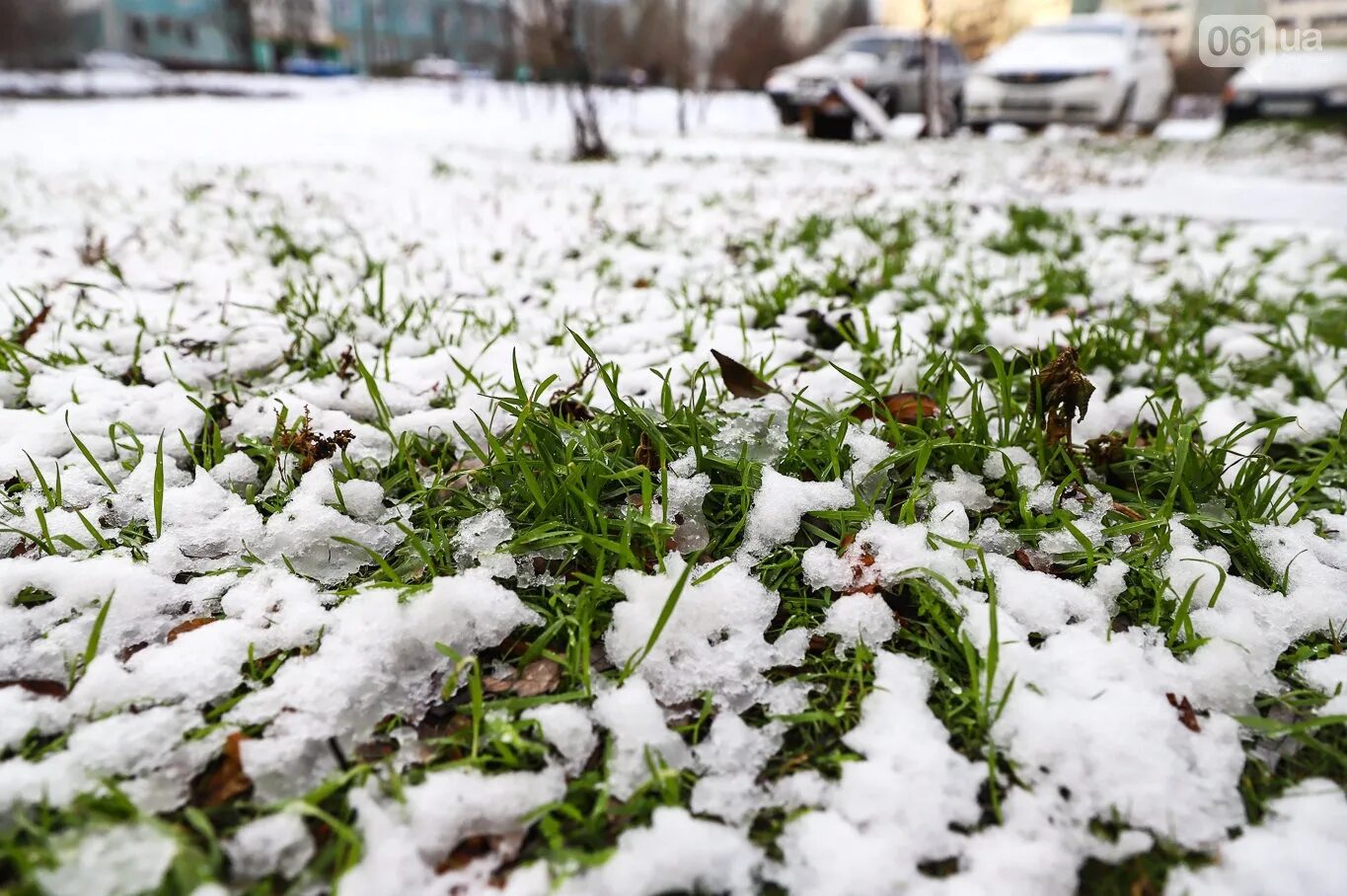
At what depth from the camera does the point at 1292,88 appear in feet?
32.3

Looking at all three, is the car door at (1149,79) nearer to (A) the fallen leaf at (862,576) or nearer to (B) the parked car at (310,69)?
(A) the fallen leaf at (862,576)

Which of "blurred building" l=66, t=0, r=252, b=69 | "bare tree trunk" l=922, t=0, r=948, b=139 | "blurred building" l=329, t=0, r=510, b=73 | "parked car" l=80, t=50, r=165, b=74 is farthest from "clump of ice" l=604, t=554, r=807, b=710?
"blurred building" l=329, t=0, r=510, b=73

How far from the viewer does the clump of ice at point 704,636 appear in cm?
107

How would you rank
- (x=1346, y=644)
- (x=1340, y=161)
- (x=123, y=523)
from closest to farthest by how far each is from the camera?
1. (x=1346, y=644)
2. (x=123, y=523)
3. (x=1340, y=161)

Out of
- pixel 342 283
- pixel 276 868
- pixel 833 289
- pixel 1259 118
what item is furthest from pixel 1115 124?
pixel 276 868

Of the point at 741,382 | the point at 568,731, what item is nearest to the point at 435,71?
the point at 741,382

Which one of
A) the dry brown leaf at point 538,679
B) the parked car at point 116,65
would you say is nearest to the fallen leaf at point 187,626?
the dry brown leaf at point 538,679

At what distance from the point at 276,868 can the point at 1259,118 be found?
45.9 feet

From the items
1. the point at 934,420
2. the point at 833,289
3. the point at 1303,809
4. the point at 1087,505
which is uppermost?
the point at 833,289

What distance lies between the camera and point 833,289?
268cm

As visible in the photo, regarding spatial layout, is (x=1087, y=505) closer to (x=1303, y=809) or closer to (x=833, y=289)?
(x=1303, y=809)

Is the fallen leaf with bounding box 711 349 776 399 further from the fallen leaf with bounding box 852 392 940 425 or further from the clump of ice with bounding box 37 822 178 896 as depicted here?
the clump of ice with bounding box 37 822 178 896

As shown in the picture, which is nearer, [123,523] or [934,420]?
[123,523]

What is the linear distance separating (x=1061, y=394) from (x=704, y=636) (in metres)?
0.87
